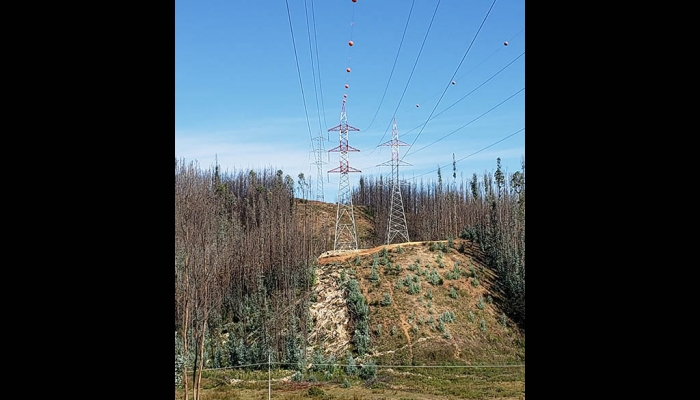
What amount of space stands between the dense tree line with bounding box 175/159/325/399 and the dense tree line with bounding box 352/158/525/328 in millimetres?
4316

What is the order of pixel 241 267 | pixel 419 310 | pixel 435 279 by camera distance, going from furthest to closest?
pixel 435 279
pixel 419 310
pixel 241 267

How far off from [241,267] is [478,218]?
22.2ft

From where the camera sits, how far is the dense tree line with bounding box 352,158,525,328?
12852mm

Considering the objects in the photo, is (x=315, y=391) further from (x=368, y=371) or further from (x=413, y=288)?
(x=413, y=288)

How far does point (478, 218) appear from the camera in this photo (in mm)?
14883

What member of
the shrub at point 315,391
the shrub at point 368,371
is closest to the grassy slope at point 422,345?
the shrub at point 315,391

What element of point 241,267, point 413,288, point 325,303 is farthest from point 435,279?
point 241,267

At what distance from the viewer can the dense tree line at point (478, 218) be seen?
12.9 m

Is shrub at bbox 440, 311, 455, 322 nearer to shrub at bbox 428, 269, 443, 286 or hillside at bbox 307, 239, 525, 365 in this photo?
hillside at bbox 307, 239, 525, 365

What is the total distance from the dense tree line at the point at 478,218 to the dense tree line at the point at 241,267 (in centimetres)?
432
